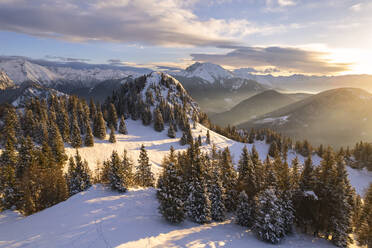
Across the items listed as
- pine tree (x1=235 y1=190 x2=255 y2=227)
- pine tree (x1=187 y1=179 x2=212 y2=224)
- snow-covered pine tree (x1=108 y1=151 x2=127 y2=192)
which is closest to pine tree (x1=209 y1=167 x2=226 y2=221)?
pine tree (x1=187 y1=179 x2=212 y2=224)

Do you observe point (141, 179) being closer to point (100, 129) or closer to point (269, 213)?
point (269, 213)

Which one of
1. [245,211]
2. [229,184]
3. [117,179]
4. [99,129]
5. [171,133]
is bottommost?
[171,133]

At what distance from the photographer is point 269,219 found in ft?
88.8

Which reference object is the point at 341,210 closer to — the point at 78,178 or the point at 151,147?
the point at 78,178

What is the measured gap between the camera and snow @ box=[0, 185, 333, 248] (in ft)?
73.4

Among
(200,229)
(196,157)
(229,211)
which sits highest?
(196,157)

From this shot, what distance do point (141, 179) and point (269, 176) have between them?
33.9 m

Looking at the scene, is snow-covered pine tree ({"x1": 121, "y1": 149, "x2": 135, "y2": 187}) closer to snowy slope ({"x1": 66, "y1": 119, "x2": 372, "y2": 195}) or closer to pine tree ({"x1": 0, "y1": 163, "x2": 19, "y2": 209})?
snowy slope ({"x1": 66, "y1": 119, "x2": 372, "y2": 195})

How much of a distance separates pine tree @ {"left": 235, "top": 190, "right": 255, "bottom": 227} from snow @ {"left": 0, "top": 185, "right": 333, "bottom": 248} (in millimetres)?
1442

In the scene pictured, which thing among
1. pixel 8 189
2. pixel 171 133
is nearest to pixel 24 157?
pixel 8 189

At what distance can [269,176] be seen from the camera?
104ft

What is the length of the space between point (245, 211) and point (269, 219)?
5.21 metres

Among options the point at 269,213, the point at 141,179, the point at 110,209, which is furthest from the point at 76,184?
the point at 269,213

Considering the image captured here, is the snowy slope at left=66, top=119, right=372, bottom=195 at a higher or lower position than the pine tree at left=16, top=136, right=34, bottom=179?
lower
